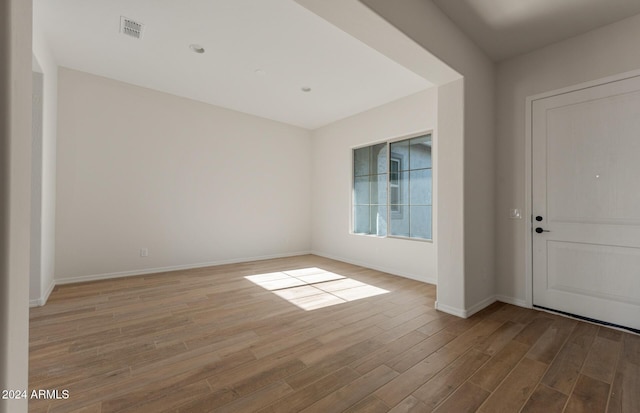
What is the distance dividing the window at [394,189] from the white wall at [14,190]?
439cm

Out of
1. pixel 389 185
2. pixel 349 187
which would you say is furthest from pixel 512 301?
pixel 349 187

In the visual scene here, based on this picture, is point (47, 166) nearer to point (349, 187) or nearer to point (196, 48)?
point (196, 48)

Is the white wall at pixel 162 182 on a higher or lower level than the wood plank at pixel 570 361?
higher

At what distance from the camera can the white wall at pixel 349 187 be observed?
4.37 metres

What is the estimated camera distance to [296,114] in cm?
568

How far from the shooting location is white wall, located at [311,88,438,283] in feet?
14.3

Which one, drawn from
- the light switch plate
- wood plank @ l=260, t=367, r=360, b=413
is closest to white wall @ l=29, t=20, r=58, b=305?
wood plank @ l=260, t=367, r=360, b=413

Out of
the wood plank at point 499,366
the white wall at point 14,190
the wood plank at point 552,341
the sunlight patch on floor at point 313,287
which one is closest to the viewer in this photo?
the white wall at point 14,190

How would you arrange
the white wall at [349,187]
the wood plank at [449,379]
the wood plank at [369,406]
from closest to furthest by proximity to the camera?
the wood plank at [369,406]
the wood plank at [449,379]
the white wall at [349,187]

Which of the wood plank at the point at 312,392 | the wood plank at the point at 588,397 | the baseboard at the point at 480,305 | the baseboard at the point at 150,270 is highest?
the baseboard at the point at 150,270

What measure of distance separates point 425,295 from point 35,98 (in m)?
5.27

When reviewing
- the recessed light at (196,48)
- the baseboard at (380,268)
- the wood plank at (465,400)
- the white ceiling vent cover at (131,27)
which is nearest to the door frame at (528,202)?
the baseboard at (380,268)

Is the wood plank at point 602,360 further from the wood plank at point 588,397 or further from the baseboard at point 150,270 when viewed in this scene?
the baseboard at point 150,270

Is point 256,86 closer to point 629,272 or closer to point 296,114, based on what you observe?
point 296,114
